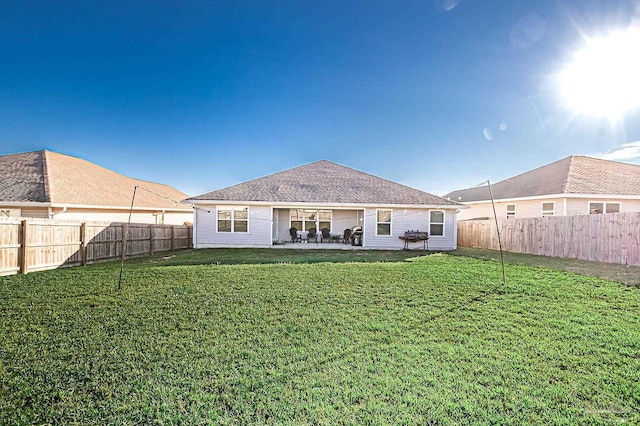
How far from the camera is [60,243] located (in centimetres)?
1001

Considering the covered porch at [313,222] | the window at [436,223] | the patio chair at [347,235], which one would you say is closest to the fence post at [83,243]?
the covered porch at [313,222]

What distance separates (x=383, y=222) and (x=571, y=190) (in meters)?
9.23

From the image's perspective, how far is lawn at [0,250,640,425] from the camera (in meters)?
2.91

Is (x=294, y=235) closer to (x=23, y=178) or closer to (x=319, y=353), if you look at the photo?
(x=23, y=178)

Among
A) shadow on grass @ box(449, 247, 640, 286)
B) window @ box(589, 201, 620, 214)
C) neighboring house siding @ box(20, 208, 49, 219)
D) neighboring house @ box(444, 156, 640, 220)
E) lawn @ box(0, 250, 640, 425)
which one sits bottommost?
lawn @ box(0, 250, 640, 425)

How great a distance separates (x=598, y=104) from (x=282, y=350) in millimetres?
14903

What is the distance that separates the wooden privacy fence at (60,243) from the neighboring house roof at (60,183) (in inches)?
96.7

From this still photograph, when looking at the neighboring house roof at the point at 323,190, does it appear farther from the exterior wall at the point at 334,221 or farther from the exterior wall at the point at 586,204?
the exterior wall at the point at 586,204

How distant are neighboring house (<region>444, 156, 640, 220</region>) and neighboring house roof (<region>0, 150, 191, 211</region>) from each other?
1833 centimetres

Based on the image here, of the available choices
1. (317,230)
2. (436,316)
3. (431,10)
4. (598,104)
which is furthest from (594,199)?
(436,316)

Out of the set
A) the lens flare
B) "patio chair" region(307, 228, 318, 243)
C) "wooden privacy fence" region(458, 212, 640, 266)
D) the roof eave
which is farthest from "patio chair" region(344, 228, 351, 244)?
the lens flare

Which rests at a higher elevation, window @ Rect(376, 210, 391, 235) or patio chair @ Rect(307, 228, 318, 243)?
window @ Rect(376, 210, 391, 235)

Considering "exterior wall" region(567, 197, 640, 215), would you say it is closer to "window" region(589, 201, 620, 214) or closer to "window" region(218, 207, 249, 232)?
"window" region(589, 201, 620, 214)

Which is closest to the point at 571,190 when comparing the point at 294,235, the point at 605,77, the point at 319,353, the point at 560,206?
the point at 560,206
